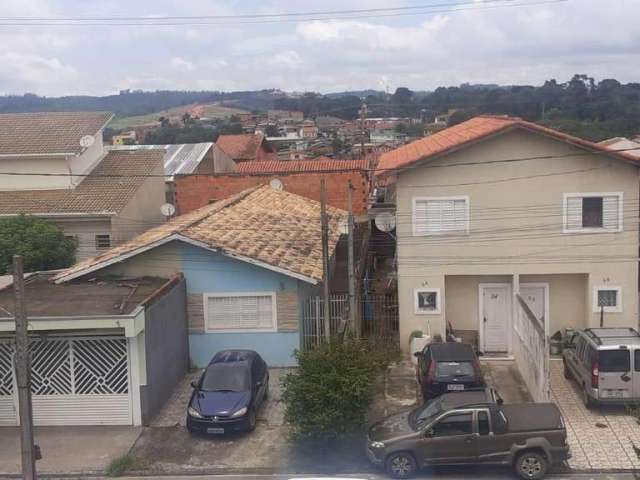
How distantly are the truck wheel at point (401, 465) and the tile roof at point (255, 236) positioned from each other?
20.5 feet

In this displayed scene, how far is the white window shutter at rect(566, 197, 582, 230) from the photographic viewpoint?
19359 millimetres

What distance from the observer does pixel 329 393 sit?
14.2 meters

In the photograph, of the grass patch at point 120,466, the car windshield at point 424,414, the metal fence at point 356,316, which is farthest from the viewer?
the metal fence at point 356,316

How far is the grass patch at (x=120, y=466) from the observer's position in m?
14.0

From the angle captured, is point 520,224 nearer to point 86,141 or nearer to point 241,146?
point 86,141

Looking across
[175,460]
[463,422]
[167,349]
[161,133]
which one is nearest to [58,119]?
[167,349]

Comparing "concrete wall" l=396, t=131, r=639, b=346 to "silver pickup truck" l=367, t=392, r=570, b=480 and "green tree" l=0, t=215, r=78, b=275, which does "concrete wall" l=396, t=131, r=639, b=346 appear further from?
"green tree" l=0, t=215, r=78, b=275

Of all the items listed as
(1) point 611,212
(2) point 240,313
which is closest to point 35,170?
(2) point 240,313

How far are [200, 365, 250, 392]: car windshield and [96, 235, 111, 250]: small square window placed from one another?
15999mm

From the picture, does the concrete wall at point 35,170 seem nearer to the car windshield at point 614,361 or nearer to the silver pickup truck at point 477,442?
the silver pickup truck at point 477,442

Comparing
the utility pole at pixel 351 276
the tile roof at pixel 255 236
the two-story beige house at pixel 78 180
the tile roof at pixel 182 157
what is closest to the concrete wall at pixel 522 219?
the utility pole at pixel 351 276

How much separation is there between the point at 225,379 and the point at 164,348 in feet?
6.72

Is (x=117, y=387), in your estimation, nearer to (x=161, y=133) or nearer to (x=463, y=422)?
(x=463, y=422)

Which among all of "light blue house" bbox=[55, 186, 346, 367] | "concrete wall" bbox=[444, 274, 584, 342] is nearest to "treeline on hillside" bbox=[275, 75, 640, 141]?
"concrete wall" bbox=[444, 274, 584, 342]
